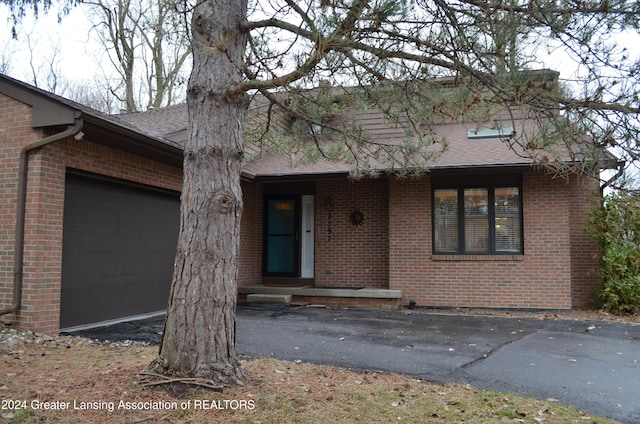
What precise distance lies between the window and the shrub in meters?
1.58

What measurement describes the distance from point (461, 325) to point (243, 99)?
18.2 ft

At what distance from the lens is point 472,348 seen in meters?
6.52

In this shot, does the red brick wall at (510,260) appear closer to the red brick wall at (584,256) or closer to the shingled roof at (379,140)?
the red brick wall at (584,256)

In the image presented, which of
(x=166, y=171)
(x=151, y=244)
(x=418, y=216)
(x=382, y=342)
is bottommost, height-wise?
(x=382, y=342)

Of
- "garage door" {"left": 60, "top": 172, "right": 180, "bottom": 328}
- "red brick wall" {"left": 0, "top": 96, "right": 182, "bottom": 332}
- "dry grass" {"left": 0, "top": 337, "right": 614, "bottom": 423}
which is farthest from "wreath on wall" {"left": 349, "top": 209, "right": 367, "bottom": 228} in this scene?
"dry grass" {"left": 0, "top": 337, "right": 614, "bottom": 423}

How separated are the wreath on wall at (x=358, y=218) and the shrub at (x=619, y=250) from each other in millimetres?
4733

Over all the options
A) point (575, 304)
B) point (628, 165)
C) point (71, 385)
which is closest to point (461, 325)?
point (575, 304)

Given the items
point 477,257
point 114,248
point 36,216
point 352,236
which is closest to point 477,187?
point 477,257

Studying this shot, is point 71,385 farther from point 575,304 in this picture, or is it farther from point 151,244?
point 575,304

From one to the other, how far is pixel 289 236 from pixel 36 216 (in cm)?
680

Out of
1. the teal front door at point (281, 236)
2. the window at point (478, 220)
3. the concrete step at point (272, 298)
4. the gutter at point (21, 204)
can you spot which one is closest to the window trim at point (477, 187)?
the window at point (478, 220)

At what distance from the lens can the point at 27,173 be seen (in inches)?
256

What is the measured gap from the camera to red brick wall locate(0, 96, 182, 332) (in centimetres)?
638

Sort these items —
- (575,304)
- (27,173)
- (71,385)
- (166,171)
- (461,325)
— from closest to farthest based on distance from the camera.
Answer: (71,385)
(27,173)
(461,325)
(166,171)
(575,304)
